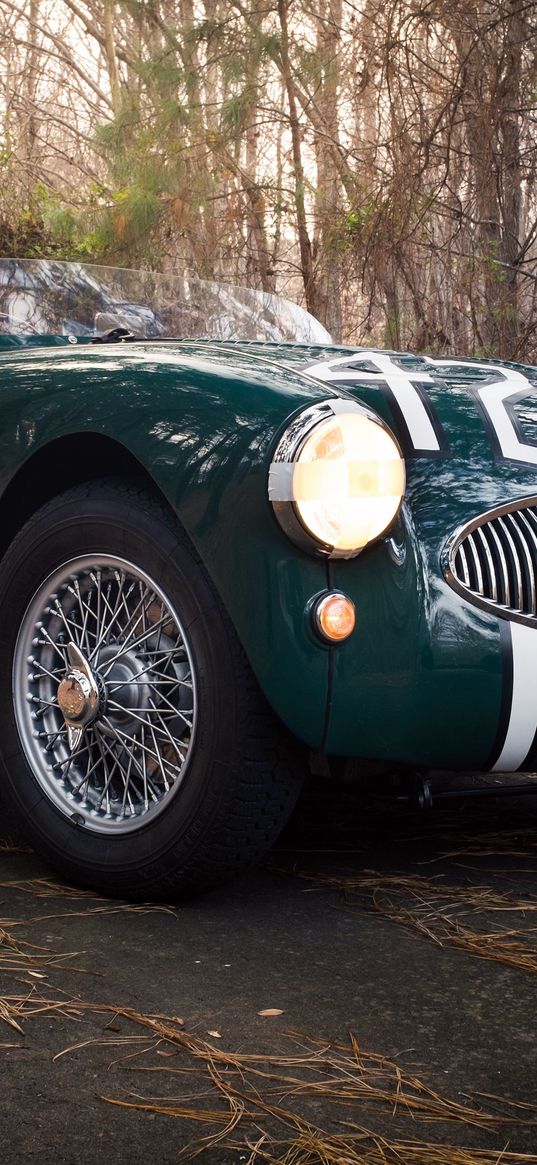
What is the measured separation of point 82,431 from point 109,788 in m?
0.69

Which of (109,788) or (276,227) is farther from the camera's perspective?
(276,227)

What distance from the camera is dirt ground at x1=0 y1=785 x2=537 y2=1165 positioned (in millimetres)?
1428

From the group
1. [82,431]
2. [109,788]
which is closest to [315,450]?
[82,431]

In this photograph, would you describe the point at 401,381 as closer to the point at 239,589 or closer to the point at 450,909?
the point at 239,589

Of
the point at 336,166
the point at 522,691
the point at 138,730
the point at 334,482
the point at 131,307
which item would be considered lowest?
the point at 138,730

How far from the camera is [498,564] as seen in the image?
2.16 meters

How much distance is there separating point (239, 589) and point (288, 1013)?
69cm

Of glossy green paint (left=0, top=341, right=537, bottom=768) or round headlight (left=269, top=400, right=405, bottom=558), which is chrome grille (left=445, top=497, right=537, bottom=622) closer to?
glossy green paint (left=0, top=341, right=537, bottom=768)

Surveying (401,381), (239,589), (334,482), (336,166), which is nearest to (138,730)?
(239,589)

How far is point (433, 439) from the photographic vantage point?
7.55 feet

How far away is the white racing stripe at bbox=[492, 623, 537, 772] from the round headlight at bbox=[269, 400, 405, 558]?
1.00 feet

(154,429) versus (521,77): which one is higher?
(521,77)

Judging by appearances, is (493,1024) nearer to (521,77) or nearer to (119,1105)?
(119,1105)

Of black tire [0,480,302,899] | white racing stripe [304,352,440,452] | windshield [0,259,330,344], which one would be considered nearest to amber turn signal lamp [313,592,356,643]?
black tire [0,480,302,899]
